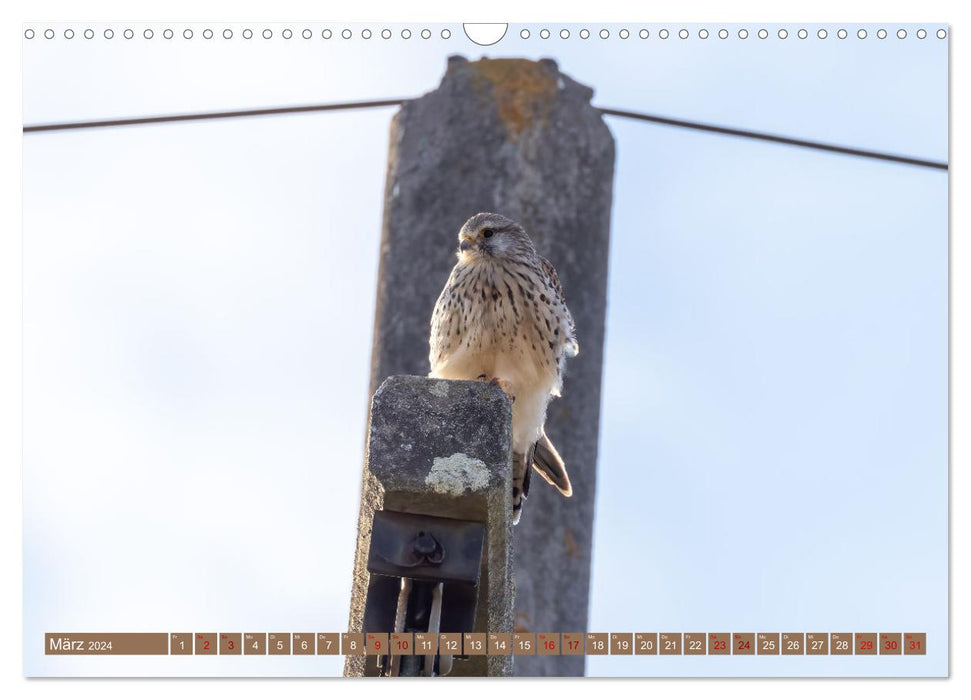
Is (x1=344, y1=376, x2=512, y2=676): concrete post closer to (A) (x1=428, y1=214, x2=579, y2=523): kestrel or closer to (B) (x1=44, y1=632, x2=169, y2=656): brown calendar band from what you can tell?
(B) (x1=44, y1=632, x2=169, y2=656): brown calendar band

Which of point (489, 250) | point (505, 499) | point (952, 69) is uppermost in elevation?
point (952, 69)

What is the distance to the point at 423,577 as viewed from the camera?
360 centimetres

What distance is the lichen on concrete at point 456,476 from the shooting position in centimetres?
362

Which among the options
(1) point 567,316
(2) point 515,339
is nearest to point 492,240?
(1) point 567,316

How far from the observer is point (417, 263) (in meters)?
6.78

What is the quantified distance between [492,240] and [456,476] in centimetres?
241

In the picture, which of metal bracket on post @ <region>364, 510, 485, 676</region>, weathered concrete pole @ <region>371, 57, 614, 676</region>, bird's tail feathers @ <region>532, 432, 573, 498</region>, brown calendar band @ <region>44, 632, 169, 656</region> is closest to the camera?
metal bracket on post @ <region>364, 510, 485, 676</region>

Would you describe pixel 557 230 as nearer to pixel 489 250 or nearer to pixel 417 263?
pixel 417 263

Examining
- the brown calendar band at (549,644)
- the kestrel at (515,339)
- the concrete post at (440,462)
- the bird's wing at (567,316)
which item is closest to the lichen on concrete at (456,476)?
the concrete post at (440,462)

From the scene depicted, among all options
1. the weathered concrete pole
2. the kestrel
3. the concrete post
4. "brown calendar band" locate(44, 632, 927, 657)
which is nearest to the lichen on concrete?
the concrete post

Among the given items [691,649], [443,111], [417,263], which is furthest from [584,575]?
[691,649]

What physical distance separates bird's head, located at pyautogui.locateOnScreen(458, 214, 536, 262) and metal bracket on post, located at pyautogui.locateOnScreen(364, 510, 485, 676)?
2281 mm

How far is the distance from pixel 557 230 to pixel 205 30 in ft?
8.05

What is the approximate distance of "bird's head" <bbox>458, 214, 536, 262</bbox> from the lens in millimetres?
5867
